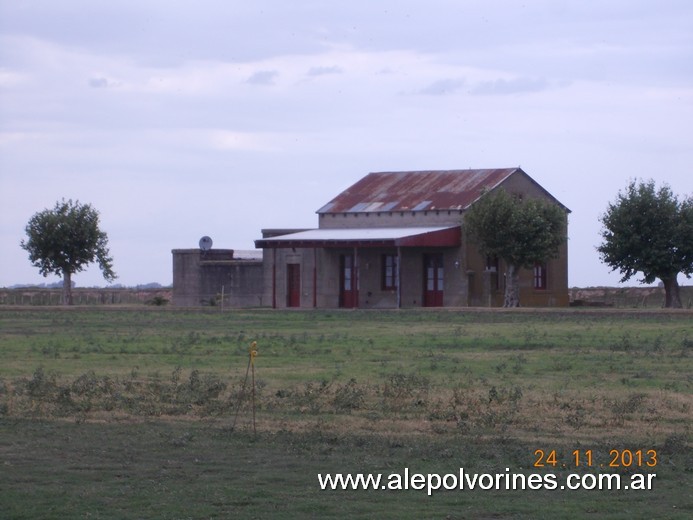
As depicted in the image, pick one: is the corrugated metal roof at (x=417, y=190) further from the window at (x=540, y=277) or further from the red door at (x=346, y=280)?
the window at (x=540, y=277)

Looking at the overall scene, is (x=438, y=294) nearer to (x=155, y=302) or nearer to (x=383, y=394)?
(x=155, y=302)

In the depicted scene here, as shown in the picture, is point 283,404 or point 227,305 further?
point 227,305

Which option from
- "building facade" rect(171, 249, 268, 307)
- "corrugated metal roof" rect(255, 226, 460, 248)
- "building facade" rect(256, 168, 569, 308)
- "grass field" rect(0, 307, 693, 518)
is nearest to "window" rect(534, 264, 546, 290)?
"building facade" rect(256, 168, 569, 308)

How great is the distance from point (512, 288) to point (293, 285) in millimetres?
12633

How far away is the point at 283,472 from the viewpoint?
12914mm

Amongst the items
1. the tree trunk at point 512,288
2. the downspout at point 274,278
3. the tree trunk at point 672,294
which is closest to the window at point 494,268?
the tree trunk at point 512,288

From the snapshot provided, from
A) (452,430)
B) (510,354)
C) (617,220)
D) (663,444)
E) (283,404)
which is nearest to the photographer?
(663,444)

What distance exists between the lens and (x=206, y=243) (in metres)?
67.2

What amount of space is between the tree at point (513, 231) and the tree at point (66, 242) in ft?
76.9

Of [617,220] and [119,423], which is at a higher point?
[617,220]

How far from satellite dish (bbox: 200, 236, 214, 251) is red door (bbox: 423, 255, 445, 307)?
44.4 ft

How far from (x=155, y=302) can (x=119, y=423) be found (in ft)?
166

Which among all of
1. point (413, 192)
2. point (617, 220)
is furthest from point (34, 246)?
point (617, 220)
